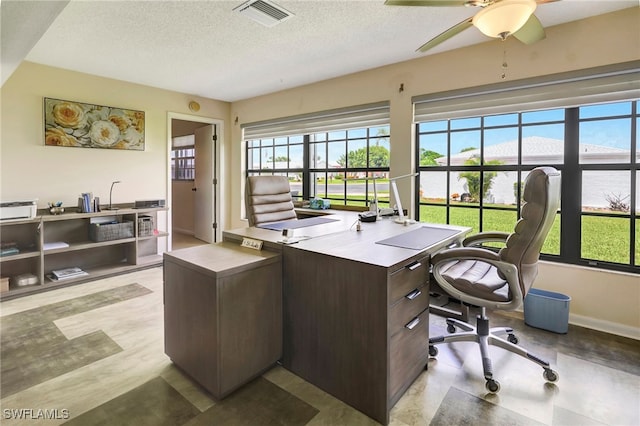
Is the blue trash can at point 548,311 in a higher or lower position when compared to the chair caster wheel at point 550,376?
higher

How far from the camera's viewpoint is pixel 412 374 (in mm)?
1795

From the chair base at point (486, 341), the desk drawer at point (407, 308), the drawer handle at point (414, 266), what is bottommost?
the chair base at point (486, 341)

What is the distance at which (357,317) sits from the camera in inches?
61.3

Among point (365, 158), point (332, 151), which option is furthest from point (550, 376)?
point (332, 151)

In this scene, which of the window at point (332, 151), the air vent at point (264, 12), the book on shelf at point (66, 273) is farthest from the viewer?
the window at point (332, 151)

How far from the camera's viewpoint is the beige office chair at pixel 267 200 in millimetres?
2871

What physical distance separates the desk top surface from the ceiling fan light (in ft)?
3.81

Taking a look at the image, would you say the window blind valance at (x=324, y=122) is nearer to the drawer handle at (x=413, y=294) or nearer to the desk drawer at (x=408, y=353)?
the drawer handle at (x=413, y=294)

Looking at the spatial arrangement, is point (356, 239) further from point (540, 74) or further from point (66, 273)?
point (66, 273)

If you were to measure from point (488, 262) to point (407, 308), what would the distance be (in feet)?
1.73

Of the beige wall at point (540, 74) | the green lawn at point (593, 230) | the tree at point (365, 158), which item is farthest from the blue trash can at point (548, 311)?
the tree at point (365, 158)

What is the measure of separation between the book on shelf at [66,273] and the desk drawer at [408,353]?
355cm

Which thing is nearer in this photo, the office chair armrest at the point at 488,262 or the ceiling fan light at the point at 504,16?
the ceiling fan light at the point at 504,16

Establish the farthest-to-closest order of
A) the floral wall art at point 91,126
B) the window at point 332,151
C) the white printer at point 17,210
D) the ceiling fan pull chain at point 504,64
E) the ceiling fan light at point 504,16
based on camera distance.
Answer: the window at point 332,151, the floral wall art at point 91,126, the white printer at point 17,210, the ceiling fan pull chain at point 504,64, the ceiling fan light at point 504,16
